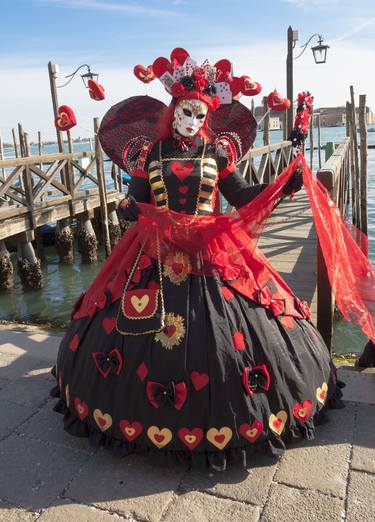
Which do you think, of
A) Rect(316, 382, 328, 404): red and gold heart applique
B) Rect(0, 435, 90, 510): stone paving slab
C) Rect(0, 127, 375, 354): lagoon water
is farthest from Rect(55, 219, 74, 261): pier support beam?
Rect(316, 382, 328, 404): red and gold heart applique

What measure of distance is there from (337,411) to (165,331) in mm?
1225

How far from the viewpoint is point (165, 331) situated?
2.37 meters

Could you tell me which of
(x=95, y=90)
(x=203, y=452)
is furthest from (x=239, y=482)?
(x=95, y=90)

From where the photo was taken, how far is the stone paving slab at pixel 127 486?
219 centimetres

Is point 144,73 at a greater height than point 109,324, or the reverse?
point 144,73

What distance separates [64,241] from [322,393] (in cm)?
931

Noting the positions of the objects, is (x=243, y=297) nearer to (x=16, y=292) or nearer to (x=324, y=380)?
(x=324, y=380)

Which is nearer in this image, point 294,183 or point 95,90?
point 294,183

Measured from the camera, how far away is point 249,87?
2.96 m

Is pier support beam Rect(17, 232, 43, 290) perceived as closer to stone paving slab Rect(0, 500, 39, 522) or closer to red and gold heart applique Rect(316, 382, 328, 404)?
stone paving slab Rect(0, 500, 39, 522)

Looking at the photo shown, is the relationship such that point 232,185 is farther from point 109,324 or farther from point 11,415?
point 11,415

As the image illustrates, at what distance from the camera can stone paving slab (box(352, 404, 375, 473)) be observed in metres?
2.38

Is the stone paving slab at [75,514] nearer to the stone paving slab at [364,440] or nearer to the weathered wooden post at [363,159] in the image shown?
the stone paving slab at [364,440]

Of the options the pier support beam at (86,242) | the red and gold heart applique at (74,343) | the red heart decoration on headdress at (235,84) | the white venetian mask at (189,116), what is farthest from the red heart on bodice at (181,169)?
the pier support beam at (86,242)
